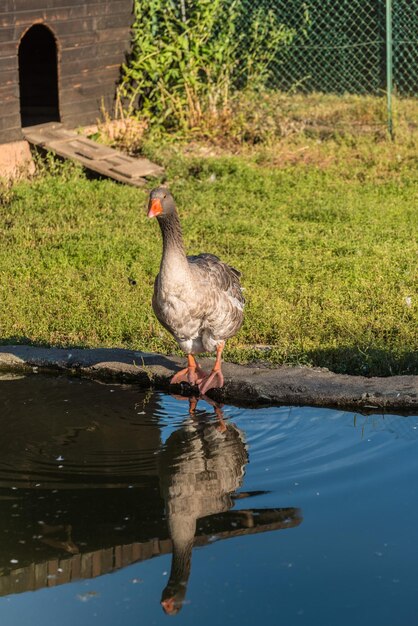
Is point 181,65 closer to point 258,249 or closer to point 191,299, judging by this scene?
point 258,249

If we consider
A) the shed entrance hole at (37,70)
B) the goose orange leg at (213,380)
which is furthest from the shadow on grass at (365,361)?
the shed entrance hole at (37,70)

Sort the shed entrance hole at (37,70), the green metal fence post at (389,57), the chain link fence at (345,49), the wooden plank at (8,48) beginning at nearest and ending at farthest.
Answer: the wooden plank at (8,48)
the green metal fence post at (389,57)
the shed entrance hole at (37,70)
the chain link fence at (345,49)

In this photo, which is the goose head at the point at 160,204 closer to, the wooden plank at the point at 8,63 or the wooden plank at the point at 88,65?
the wooden plank at the point at 8,63

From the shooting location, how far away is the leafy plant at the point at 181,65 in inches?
553

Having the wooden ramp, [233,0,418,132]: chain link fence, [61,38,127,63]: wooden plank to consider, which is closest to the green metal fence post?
[233,0,418,132]: chain link fence

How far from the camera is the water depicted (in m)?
4.29

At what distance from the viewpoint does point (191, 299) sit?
6.36m

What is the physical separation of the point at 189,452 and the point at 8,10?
796 cm

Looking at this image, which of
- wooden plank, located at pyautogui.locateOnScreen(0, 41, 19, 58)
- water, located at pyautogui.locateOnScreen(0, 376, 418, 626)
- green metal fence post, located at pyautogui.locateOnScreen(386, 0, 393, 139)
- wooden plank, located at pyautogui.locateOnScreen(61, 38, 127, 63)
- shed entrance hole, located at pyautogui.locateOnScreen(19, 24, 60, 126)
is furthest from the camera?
shed entrance hole, located at pyautogui.locateOnScreen(19, 24, 60, 126)

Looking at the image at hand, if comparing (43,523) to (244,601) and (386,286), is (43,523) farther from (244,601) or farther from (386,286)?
(386,286)

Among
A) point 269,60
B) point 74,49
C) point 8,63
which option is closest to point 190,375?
point 8,63

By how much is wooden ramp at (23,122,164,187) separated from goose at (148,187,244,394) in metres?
5.69

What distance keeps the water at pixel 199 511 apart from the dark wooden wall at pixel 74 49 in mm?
6519

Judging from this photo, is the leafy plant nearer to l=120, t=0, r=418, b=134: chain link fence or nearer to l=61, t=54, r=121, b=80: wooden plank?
l=120, t=0, r=418, b=134: chain link fence
